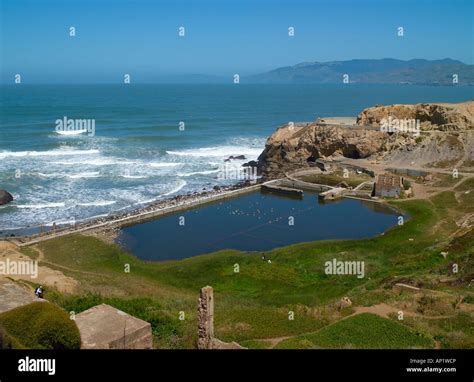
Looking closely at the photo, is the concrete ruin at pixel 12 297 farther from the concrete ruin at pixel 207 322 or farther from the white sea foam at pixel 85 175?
the white sea foam at pixel 85 175

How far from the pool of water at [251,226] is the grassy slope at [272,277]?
2.37 m

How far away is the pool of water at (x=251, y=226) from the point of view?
124 feet

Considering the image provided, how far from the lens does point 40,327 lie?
40.5 ft

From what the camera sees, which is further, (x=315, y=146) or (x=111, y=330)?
(x=315, y=146)

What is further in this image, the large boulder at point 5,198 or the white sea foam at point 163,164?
the white sea foam at point 163,164

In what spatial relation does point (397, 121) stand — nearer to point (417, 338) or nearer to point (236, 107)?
point (417, 338)

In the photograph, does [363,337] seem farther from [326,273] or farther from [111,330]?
[326,273]

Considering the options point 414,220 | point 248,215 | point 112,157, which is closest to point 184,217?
point 248,215

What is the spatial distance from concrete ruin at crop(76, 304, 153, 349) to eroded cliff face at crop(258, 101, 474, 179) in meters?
48.0

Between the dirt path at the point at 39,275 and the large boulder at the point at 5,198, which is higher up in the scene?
the large boulder at the point at 5,198

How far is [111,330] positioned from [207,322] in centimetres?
292

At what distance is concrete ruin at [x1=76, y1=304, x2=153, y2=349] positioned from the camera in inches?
594

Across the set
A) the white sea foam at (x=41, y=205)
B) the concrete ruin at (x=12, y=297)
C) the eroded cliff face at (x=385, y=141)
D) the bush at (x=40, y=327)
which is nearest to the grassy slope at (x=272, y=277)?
the concrete ruin at (x=12, y=297)

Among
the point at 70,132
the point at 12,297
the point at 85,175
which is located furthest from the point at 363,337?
the point at 70,132
